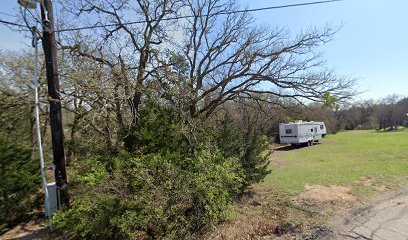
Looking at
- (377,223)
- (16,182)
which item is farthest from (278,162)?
(16,182)

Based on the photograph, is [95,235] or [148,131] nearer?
[95,235]

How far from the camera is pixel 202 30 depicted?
29.6 ft

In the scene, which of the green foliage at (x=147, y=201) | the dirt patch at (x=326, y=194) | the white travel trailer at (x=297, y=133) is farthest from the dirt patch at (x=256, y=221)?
the white travel trailer at (x=297, y=133)

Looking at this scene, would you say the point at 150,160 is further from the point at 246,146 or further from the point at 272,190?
the point at 272,190

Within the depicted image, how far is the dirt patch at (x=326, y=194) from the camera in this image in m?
6.38

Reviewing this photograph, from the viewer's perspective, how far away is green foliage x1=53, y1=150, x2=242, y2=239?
3.93m

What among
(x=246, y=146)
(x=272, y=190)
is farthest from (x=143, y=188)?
(x=272, y=190)

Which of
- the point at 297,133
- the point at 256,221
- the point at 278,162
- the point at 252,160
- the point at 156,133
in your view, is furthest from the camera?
the point at 297,133

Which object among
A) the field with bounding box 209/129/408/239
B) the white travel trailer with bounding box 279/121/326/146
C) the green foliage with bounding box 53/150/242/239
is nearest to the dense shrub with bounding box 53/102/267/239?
the green foliage with bounding box 53/150/242/239

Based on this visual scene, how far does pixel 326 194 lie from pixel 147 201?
573cm

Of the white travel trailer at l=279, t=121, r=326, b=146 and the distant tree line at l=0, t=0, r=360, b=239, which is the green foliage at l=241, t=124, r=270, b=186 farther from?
the white travel trailer at l=279, t=121, r=326, b=146

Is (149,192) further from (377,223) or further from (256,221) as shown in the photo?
(377,223)

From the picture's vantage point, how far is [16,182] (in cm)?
576

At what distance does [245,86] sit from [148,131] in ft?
14.4
